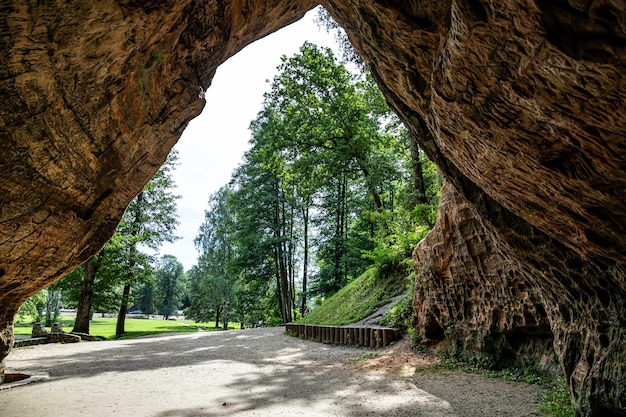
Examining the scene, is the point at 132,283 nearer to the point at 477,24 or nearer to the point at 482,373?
the point at 482,373

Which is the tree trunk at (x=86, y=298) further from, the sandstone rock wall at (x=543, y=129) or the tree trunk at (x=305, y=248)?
the sandstone rock wall at (x=543, y=129)

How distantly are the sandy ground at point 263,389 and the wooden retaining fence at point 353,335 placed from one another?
756mm

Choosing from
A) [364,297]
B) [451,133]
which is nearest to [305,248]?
[364,297]

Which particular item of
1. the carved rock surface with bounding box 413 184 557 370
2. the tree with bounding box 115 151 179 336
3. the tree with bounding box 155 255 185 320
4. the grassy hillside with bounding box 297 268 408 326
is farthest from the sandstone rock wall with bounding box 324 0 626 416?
the tree with bounding box 155 255 185 320

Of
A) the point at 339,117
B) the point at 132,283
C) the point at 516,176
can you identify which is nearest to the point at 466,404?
the point at 516,176

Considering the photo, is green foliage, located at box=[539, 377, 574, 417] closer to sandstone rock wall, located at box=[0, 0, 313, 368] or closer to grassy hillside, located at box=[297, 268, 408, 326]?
sandstone rock wall, located at box=[0, 0, 313, 368]

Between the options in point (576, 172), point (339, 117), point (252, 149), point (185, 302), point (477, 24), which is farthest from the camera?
point (185, 302)

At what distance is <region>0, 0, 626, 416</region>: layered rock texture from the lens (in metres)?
2.87

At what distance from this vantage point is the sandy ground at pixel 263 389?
5.38 meters

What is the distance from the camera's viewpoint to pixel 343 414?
5.21m

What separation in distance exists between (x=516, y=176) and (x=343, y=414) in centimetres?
399

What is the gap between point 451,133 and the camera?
450 cm

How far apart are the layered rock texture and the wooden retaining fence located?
7.72 feet

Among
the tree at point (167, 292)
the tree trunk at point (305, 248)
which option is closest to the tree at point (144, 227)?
the tree trunk at point (305, 248)
